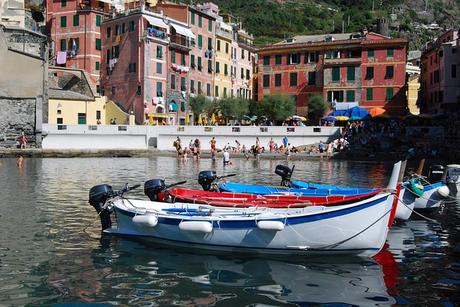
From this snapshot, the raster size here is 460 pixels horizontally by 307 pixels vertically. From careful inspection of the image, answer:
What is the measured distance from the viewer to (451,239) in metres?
16.5

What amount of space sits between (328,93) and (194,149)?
870 inches

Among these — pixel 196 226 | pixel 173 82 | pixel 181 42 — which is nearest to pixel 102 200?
pixel 196 226

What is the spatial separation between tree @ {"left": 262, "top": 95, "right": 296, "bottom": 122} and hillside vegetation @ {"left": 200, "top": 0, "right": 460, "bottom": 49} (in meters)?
47.3

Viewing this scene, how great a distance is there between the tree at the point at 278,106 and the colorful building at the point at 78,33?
22.5 m

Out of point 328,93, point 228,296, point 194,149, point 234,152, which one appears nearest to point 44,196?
point 228,296

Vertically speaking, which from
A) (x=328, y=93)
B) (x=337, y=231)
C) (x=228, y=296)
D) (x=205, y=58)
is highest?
(x=205, y=58)

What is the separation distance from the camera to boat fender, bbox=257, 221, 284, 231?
43.5 ft

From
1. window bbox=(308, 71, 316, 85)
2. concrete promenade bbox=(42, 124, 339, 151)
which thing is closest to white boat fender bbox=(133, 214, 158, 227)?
concrete promenade bbox=(42, 124, 339, 151)

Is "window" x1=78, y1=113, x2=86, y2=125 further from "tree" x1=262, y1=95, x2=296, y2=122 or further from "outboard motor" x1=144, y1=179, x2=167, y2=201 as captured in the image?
"outboard motor" x1=144, y1=179, x2=167, y2=201

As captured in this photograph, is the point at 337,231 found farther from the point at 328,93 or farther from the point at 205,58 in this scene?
the point at 205,58

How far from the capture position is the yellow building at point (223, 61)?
77.6m

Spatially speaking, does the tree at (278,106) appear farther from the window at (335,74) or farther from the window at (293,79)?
the window at (335,74)

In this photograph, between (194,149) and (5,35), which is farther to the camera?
(5,35)

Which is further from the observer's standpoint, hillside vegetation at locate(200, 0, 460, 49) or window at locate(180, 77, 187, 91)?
Result: hillside vegetation at locate(200, 0, 460, 49)
